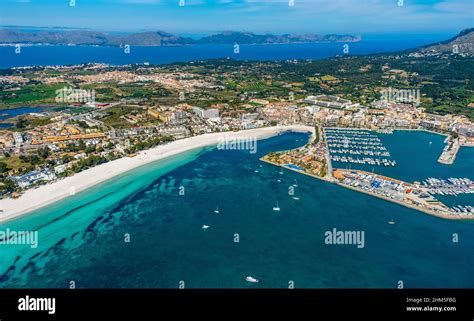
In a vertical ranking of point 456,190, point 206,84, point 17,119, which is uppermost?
point 206,84

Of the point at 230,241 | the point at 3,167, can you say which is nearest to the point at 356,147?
the point at 230,241

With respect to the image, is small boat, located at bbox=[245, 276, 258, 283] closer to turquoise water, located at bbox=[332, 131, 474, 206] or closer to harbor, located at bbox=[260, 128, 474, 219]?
harbor, located at bbox=[260, 128, 474, 219]

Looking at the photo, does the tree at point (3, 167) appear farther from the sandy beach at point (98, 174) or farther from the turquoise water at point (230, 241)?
the turquoise water at point (230, 241)

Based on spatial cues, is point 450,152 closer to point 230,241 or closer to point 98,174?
point 230,241

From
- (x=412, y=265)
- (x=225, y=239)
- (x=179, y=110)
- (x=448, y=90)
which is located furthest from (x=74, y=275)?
(x=448, y=90)

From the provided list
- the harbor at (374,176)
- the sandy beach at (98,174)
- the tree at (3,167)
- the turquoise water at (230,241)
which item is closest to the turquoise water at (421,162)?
the harbor at (374,176)
